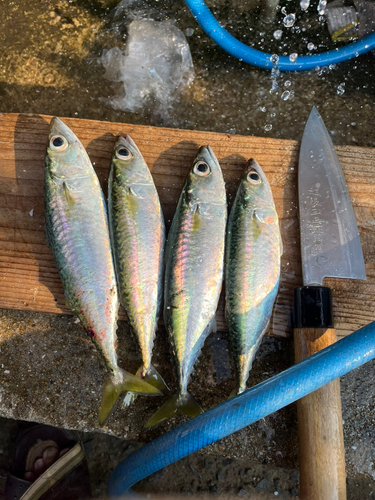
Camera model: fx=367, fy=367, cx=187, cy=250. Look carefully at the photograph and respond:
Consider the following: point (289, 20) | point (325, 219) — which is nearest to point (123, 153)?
point (325, 219)

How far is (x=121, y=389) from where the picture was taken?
78.9 inches

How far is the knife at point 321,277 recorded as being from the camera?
1.81 metres

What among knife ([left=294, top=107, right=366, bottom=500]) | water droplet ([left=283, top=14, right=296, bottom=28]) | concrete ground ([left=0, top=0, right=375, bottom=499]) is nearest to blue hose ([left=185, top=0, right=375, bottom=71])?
concrete ground ([left=0, top=0, right=375, bottom=499])

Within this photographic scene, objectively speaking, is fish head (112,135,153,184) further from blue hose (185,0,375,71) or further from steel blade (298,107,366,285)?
blue hose (185,0,375,71)

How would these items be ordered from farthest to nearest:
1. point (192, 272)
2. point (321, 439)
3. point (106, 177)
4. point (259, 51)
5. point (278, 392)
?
point (259, 51) < point (106, 177) < point (192, 272) < point (321, 439) < point (278, 392)

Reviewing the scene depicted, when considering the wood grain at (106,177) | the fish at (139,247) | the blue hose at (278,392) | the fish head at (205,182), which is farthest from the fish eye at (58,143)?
the blue hose at (278,392)

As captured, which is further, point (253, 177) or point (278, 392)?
point (253, 177)

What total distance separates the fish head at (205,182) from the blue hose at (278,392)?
95 centimetres

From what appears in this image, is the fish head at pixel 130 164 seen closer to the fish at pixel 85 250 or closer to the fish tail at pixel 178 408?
the fish at pixel 85 250

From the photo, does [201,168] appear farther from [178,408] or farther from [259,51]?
[178,408]

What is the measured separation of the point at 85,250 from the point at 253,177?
1007 millimetres

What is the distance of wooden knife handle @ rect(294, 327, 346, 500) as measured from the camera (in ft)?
5.84

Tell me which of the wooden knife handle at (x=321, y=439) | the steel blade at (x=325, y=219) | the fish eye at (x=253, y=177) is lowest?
the wooden knife handle at (x=321, y=439)

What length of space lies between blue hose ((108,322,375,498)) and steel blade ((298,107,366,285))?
18.0 inches
